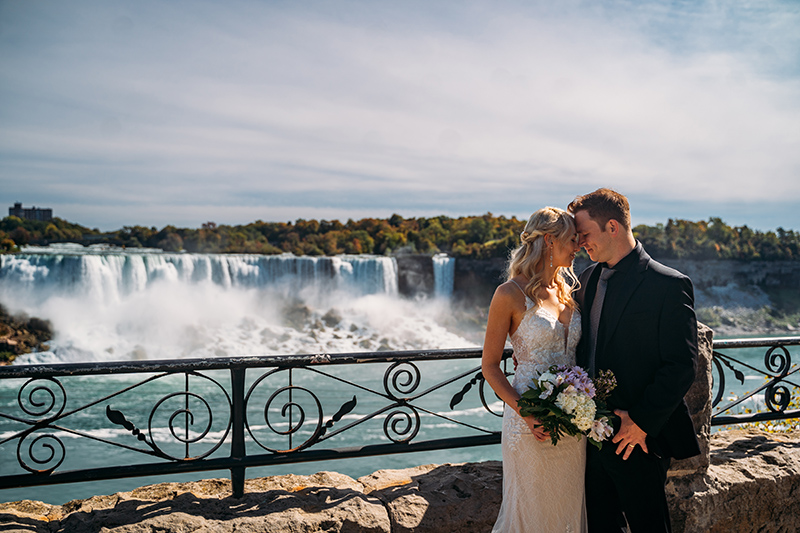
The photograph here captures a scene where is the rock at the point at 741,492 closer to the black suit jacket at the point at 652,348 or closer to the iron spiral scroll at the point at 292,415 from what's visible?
the black suit jacket at the point at 652,348

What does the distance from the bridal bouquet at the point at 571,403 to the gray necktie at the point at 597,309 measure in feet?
0.51

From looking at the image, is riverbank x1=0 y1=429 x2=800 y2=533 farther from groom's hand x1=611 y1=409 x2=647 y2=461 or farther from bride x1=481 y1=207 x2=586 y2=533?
groom's hand x1=611 y1=409 x2=647 y2=461

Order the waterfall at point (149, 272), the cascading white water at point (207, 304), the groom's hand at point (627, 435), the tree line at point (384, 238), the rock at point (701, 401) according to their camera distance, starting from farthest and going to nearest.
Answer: the tree line at point (384, 238)
the cascading white water at point (207, 304)
the waterfall at point (149, 272)
the rock at point (701, 401)
the groom's hand at point (627, 435)

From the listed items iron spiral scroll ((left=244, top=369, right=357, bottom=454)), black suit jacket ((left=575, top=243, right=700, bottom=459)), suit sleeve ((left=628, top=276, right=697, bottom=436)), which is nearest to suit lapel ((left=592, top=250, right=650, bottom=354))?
black suit jacket ((left=575, top=243, right=700, bottom=459))

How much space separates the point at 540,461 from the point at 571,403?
1.47 feet

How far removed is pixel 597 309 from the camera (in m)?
2.44

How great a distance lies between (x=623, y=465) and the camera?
7.38ft

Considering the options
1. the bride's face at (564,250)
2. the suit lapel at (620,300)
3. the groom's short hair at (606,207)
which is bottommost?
the suit lapel at (620,300)

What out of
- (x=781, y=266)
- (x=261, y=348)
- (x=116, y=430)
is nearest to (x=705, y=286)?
(x=781, y=266)

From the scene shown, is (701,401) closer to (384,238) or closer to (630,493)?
(630,493)

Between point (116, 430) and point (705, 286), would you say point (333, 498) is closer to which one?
point (116, 430)

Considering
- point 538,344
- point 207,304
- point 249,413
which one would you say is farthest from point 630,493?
point 207,304

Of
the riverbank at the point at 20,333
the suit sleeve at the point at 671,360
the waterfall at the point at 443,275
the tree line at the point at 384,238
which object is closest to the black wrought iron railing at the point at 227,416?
the suit sleeve at the point at 671,360

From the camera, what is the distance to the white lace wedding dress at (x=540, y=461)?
2.34 meters
